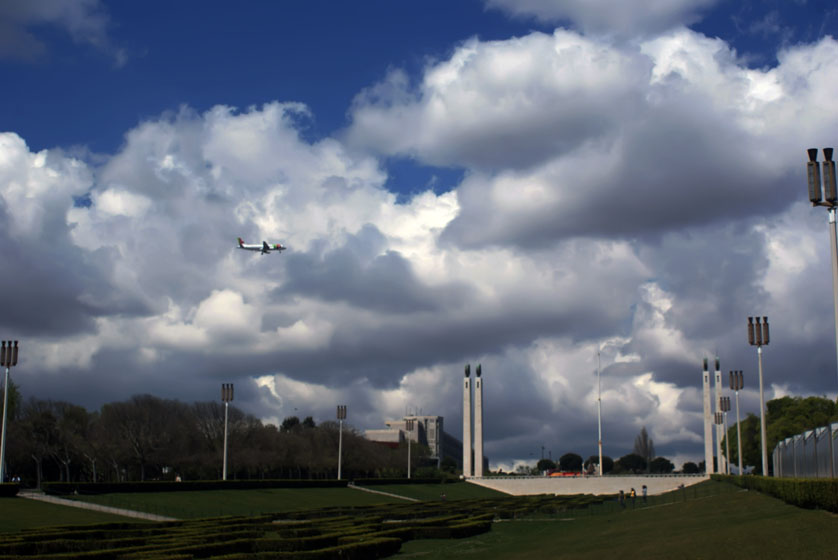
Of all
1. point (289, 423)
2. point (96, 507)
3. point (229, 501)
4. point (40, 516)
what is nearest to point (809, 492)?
point (40, 516)

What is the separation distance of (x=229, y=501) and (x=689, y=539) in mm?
50119

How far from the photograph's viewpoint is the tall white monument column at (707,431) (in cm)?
11769

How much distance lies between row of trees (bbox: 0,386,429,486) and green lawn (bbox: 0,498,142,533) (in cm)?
4210

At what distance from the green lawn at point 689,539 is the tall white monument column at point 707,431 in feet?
260

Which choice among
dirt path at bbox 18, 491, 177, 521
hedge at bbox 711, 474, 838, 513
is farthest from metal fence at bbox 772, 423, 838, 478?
dirt path at bbox 18, 491, 177, 521

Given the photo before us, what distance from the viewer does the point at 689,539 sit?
2384cm

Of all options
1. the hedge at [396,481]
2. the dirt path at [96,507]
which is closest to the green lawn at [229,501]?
the dirt path at [96,507]

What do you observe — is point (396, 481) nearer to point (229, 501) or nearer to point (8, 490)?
point (229, 501)

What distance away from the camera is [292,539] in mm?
33594

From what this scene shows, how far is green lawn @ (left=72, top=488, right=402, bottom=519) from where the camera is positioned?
58188mm

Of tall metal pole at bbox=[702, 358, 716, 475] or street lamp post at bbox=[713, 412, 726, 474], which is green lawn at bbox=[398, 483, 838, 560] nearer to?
street lamp post at bbox=[713, 412, 726, 474]

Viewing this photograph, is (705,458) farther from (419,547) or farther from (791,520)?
(791,520)

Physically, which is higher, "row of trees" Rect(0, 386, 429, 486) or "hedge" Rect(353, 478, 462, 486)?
"row of trees" Rect(0, 386, 429, 486)

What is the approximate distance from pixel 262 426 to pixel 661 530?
97957 mm
